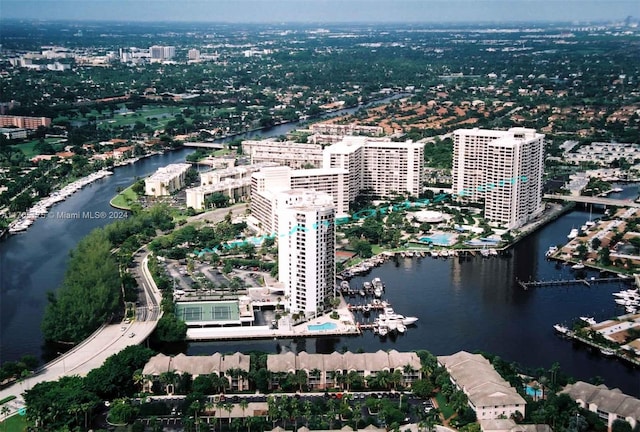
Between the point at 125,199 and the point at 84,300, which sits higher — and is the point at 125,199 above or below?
below

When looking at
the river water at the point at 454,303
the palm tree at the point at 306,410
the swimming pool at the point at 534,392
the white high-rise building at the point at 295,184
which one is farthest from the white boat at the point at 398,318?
the white high-rise building at the point at 295,184

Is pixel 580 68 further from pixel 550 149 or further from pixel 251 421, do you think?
pixel 251 421

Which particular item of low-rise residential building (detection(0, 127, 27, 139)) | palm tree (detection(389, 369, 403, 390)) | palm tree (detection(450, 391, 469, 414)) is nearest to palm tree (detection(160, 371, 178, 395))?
palm tree (detection(389, 369, 403, 390))

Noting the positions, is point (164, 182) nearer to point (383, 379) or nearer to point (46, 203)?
point (46, 203)

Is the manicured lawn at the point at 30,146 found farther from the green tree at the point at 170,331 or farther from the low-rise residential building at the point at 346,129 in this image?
the green tree at the point at 170,331

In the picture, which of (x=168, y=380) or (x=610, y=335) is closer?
(x=168, y=380)

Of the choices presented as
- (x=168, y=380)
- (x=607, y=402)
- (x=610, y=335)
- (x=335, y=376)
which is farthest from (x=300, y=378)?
(x=610, y=335)

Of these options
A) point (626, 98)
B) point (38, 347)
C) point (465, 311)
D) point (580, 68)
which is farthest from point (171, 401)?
point (580, 68)

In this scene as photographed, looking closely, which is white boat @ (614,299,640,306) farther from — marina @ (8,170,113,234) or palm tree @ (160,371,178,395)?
marina @ (8,170,113,234)
